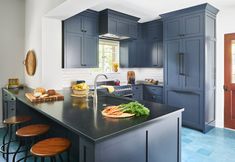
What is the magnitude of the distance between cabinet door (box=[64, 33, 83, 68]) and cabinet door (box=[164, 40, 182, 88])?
2.09 metres

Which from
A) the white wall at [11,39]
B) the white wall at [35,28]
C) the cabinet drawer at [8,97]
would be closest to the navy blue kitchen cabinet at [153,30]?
the white wall at [35,28]

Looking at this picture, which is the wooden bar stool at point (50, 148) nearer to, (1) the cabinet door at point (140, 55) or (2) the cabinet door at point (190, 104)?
(2) the cabinet door at point (190, 104)

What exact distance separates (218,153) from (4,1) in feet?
17.0

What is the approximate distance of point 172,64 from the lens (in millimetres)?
4301

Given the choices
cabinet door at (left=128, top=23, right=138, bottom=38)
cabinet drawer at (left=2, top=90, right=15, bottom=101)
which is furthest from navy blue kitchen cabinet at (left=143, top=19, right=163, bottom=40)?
cabinet drawer at (left=2, top=90, right=15, bottom=101)

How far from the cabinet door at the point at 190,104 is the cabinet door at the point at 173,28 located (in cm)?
133

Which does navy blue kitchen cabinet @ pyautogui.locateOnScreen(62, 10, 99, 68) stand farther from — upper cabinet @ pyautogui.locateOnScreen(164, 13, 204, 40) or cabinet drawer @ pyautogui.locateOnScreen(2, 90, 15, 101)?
upper cabinet @ pyautogui.locateOnScreen(164, 13, 204, 40)

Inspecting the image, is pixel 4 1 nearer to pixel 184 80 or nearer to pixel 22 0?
pixel 22 0

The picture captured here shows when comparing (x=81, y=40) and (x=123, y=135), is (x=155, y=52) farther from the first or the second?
(x=123, y=135)

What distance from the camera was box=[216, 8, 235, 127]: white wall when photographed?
395 centimetres

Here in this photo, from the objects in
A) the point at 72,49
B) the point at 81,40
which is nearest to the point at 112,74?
the point at 81,40

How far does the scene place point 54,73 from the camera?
3533mm

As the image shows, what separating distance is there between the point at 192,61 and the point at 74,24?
272cm

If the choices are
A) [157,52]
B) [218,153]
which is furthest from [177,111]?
[157,52]
